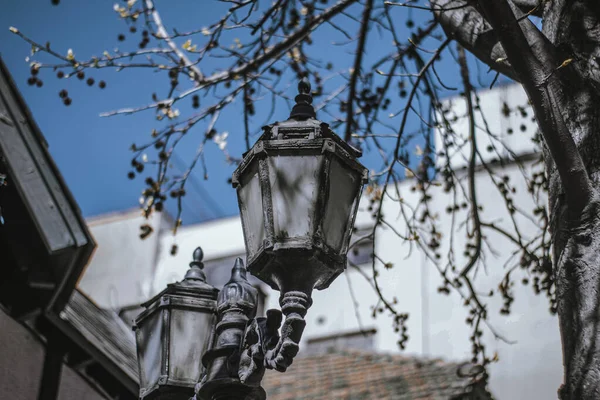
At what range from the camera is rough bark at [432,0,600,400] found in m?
4.52

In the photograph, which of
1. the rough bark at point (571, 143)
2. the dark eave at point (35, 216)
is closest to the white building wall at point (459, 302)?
the dark eave at point (35, 216)

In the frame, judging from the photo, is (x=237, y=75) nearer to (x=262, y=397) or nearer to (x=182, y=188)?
(x=182, y=188)

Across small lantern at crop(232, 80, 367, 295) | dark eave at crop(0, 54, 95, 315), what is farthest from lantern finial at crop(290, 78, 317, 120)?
dark eave at crop(0, 54, 95, 315)

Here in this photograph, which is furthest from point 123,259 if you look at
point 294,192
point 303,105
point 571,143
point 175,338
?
point 294,192

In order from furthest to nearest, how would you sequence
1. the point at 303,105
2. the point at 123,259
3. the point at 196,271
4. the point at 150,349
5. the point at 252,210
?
the point at 123,259
the point at 196,271
the point at 150,349
the point at 303,105
the point at 252,210

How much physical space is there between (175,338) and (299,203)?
1.42 meters

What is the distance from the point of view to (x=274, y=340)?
425 centimetres

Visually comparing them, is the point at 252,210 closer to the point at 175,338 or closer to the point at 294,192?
the point at 294,192

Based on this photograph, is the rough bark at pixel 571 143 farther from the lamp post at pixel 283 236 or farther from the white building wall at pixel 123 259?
the white building wall at pixel 123 259

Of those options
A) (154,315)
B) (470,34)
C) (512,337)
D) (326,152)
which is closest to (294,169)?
(326,152)

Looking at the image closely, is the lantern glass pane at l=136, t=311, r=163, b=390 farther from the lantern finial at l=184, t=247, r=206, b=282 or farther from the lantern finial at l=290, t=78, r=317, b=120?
the lantern finial at l=290, t=78, r=317, b=120

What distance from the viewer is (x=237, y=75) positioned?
8516 mm

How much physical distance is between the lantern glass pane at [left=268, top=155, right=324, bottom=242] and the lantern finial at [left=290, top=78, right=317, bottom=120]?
0.40 metres

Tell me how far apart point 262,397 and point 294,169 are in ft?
3.77
